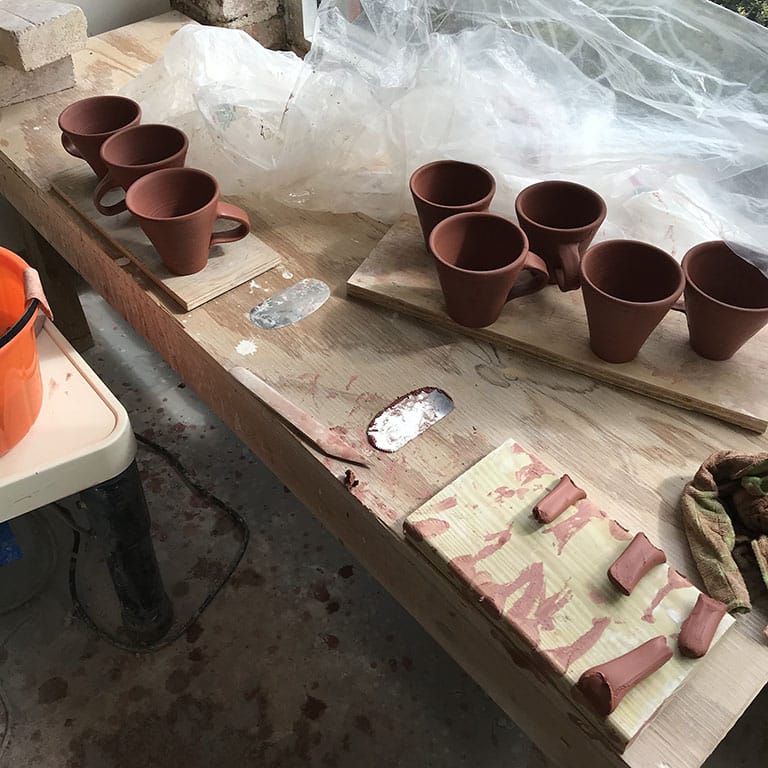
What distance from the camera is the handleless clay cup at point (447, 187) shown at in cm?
91

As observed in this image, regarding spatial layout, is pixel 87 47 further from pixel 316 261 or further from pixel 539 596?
pixel 539 596

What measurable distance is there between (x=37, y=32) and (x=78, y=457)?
2.56ft

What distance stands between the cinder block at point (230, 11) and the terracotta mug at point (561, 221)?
86 centimetres

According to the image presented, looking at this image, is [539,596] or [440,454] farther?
[440,454]

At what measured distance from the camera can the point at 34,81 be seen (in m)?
1.27

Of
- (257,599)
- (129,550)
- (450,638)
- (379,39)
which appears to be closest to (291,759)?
(257,599)

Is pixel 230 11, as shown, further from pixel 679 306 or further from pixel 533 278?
pixel 679 306

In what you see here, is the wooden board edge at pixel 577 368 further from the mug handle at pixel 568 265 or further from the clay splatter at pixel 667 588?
the clay splatter at pixel 667 588

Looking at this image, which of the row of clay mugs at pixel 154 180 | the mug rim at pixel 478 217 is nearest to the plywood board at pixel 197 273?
the row of clay mugs at pixel 154 180

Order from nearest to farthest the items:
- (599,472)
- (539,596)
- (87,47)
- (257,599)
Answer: (539,596) < (599,472) < (257,599) < (87,47)

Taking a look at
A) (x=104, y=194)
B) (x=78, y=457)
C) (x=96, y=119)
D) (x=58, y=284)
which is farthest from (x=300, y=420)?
(x=58, y=284)

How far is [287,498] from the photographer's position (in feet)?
4.72

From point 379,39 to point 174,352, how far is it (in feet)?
1.66

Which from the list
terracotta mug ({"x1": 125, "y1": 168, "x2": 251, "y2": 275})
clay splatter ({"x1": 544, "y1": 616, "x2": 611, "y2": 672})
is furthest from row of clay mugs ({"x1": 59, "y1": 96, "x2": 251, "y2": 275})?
clay splatter ({"x1": 544, "y1": 616, "x2": 611, "y2": 672})
